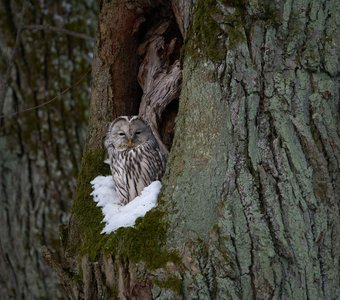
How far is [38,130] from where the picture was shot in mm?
4641

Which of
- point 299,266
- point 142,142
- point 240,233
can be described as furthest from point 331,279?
point 142,142

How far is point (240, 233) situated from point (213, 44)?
0.81 meters

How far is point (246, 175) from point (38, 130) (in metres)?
2.42

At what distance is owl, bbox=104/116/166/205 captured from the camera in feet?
11.6

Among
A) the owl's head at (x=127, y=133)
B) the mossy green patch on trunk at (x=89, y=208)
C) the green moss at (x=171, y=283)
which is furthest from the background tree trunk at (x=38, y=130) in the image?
the green moss at (x=171, y=283)

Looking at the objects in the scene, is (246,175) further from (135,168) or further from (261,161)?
(135,168)

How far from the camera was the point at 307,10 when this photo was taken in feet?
8.86

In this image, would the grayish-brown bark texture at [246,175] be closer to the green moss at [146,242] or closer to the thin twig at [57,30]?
the green moss at [146,242]

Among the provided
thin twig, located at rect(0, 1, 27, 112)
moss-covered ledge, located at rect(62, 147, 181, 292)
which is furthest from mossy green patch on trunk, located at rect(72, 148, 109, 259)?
thin twig, located at rect(0, 1, 27, 112)

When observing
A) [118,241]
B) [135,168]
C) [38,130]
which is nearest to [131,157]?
[135,168]

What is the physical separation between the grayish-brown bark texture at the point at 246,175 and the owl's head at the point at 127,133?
2.60 ft

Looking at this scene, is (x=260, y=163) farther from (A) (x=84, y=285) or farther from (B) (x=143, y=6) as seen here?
(B) (x=143, y=6)

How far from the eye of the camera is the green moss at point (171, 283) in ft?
8.14

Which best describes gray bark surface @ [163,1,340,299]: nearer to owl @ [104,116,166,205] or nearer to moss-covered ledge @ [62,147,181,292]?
moss-covered ledge @ [62,147,181,292]
